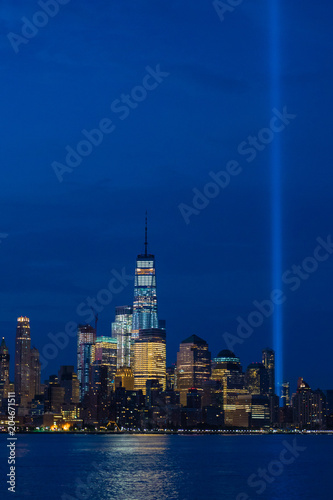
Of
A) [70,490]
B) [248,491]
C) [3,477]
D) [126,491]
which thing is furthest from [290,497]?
[3,477]

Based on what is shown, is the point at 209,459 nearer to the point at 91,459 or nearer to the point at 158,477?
the point at 91,459

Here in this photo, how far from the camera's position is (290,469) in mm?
154875

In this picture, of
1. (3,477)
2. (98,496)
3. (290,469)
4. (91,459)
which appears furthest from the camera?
(91,459)

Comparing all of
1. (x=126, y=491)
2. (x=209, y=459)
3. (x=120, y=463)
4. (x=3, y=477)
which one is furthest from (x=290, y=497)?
(x=209, y=459)

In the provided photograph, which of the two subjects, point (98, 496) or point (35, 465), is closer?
point (98, 496)

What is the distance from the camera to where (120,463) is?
163125mm

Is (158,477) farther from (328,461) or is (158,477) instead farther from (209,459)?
(328,461)

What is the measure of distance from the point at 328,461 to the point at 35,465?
2640 inches

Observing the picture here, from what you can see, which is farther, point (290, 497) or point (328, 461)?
point (328, 461)

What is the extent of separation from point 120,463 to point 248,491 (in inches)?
2169

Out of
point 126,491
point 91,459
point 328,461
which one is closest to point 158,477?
point 126,491

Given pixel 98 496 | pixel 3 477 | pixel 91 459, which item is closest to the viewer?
pixel 98 496

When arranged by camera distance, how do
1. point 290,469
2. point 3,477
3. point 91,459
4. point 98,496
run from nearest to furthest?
point 98,496, point 3,477, point 290,469, point 91,459

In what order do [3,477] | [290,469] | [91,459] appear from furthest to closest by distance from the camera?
[91,459], [290,469], [3,477]
